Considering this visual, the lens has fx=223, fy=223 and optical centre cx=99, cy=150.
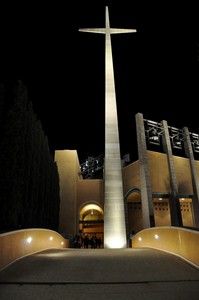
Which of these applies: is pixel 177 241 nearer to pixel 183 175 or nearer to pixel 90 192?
pixel 90 192

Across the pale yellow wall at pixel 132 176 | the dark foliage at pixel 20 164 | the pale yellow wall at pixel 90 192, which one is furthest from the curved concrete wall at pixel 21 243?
the pale yellow wall at pixel 132 176

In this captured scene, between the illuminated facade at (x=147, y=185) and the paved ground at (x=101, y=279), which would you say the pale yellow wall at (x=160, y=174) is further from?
the paved ground at (x=101, y=279)

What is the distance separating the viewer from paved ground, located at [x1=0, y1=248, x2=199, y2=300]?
3880 mm

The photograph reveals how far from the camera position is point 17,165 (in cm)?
1005

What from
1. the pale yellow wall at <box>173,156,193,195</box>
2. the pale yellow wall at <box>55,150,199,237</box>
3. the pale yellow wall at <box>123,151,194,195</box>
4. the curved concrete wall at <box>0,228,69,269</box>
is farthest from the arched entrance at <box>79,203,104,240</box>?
the curved concrete wall at <box>0,228,69,269</box>

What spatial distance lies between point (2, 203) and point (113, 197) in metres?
9.01

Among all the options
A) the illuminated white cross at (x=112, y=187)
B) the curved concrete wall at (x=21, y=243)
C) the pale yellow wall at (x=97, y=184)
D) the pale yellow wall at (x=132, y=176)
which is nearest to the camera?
the curved concrete wall at (x=21, y=243)

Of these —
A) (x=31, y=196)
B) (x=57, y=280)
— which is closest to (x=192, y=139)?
(x=31, y=196)

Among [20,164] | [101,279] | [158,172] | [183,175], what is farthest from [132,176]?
[101,279]

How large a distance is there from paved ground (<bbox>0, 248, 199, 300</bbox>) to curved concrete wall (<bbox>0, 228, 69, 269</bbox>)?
0.31m

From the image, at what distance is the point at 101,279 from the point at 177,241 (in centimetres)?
374

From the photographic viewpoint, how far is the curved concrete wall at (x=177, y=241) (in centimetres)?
613

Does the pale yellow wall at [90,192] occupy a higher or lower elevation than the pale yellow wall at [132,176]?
lower

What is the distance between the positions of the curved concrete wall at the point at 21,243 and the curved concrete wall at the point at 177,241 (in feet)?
16.5
